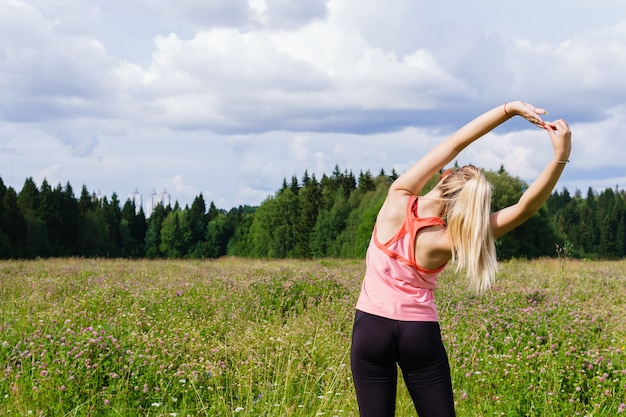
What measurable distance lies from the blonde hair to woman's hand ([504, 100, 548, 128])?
0.37 meters

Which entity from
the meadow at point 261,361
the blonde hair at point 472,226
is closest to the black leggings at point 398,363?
the blonde hair at point 472,226

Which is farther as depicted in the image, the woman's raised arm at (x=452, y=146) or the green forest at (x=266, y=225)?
the green forest at (x=266, y=225)

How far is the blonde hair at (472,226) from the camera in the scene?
3254 millimetres

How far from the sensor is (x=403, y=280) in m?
3.37

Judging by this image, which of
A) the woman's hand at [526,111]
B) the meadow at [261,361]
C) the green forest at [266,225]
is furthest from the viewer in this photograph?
the green forest at [266,225]

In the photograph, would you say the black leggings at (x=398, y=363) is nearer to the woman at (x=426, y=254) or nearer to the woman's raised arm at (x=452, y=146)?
the woman at (x=426, y=254)

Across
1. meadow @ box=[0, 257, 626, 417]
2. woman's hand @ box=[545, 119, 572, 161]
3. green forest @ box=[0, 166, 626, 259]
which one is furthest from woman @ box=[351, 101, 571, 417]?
green forest @ box=[0, 166, 626, 259]

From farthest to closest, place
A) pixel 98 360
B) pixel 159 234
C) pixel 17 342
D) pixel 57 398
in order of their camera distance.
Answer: pixel 159 234
pixel 17 342
pixel 98 360
pixel 57 398

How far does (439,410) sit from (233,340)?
396 cm

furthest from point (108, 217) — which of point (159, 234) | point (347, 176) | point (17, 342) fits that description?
point (17, 342)

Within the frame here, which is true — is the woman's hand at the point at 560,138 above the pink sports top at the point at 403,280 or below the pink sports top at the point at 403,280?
above

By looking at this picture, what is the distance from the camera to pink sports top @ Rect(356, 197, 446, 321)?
3.33 m

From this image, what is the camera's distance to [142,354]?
6086 mm

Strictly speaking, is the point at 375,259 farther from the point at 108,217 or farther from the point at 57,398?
the point at 108,217
